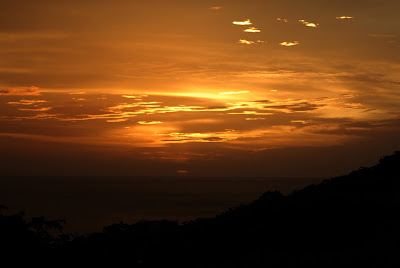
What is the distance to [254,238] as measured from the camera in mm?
14727

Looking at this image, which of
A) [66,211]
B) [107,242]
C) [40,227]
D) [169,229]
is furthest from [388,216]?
[66,211]

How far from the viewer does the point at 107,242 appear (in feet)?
52.1

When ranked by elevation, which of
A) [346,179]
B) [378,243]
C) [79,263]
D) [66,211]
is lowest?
[66,211]

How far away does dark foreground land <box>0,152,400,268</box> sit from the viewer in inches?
499

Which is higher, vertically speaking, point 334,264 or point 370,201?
point 370,201

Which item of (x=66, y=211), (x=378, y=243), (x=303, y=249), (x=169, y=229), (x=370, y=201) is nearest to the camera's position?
(x=378, y=243)

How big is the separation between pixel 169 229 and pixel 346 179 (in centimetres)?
732

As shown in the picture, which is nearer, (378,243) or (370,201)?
(378,243)

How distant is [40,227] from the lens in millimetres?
15688

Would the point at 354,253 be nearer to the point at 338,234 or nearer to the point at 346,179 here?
the point at 338,234

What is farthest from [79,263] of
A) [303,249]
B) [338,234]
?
[338,234]

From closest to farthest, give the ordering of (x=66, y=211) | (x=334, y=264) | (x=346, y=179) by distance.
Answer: (x=334, y=264), (x=346, y=179), (x=66, y=211)

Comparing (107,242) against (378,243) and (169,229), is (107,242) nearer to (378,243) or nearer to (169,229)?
(169,229)

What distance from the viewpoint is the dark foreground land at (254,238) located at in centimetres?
1268
